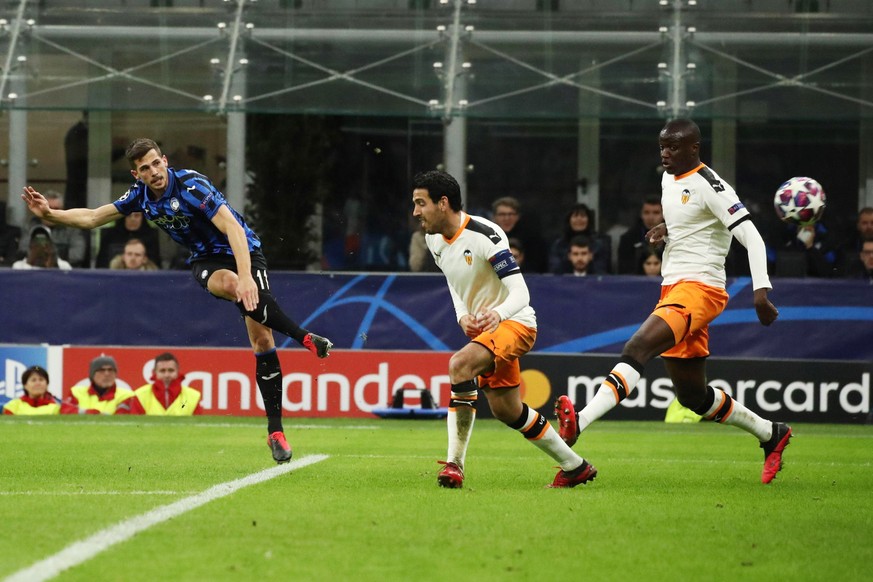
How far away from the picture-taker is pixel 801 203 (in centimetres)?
975

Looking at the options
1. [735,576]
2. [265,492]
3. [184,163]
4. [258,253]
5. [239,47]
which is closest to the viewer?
[735,576]

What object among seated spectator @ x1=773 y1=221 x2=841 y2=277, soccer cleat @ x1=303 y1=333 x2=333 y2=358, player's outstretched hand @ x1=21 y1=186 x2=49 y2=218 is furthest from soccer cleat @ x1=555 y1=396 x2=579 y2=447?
seated spectator @ x1=773 y1=221 x2=841 y2=277

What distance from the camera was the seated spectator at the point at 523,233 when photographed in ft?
54.1

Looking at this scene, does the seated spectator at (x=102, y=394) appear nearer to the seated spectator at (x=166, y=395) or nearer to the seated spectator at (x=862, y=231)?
the seated spectator at (x=166, y=395)

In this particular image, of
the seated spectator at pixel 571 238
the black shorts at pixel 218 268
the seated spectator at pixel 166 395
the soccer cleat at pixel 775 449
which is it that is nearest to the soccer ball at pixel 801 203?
the soccer cleat at pixel 775 449

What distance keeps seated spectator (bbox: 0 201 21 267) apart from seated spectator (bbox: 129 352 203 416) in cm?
298

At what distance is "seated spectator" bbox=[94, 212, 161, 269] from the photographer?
17.4 m

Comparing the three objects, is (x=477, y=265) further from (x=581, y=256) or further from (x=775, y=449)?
(x=581, y=256)

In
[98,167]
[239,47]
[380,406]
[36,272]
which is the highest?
[239,47]

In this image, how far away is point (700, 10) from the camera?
59.9 ft

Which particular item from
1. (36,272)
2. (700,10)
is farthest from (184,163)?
(700,10)

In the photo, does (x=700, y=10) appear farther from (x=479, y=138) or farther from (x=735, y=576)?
(x=735, y=576)

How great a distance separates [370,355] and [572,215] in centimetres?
285

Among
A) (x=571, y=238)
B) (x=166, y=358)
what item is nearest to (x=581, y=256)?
(x=571, y=238)
